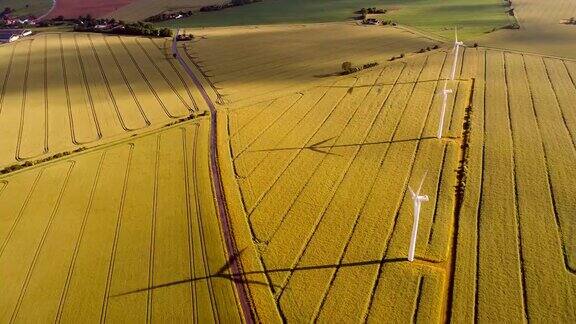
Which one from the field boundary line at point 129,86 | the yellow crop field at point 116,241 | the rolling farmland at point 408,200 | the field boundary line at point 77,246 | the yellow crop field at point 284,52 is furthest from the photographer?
the yellow crop field at point 284,52

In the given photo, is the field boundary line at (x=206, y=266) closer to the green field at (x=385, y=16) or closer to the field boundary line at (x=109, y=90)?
the field boundary line at (x=109, y=90)

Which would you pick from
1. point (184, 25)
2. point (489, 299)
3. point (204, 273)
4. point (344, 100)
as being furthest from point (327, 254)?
point (184, 25)

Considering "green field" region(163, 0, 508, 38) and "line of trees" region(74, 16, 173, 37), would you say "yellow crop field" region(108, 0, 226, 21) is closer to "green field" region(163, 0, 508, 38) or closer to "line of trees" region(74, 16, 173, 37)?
"line of trees" region(74, 16, 173, 37)

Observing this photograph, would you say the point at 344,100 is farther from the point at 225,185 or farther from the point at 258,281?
the point at 258,281

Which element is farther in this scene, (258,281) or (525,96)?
(525,96)

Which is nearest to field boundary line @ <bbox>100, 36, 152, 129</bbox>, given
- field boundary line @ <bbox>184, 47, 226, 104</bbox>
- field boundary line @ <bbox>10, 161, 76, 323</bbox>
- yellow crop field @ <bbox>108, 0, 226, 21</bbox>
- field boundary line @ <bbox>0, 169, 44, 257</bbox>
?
field boundary line @ <bbox>184, 47, 226, 104</bbox>

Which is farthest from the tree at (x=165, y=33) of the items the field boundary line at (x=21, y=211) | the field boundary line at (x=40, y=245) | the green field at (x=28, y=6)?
the field boundary line at (x=21, y=211)

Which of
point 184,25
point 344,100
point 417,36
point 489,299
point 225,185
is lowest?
point 489,299
